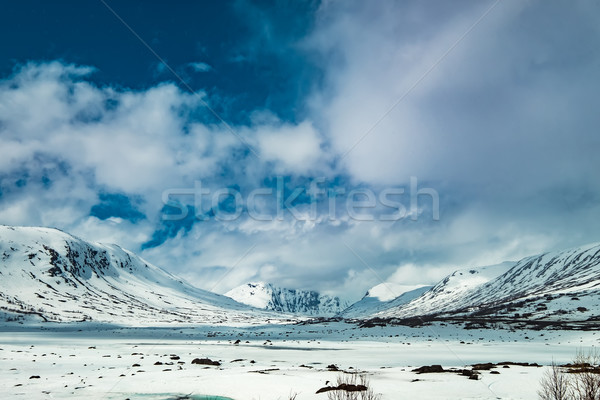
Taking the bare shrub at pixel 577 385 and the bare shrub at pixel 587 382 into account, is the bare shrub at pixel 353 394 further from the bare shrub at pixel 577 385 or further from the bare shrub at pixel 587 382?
the bare shrub at pixel 587 382

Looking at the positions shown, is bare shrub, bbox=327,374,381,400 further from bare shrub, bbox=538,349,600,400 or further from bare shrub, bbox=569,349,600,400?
bare shrub, bbox=569,349,600,400

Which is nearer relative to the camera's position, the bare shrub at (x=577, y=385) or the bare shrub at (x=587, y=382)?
the bare shrub at (x=587, y=382)

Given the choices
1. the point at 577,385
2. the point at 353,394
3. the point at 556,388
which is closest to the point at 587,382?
the point at 577,385

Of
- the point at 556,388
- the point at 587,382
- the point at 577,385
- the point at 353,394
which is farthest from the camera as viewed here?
the point at 353,394

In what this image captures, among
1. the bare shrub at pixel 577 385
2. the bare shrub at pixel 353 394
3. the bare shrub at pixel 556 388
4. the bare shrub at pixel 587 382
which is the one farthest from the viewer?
the bare shrub at pixel 556 388

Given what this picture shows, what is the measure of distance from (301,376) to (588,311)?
17467 centimetres

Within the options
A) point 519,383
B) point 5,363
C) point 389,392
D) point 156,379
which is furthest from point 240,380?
point 5,363

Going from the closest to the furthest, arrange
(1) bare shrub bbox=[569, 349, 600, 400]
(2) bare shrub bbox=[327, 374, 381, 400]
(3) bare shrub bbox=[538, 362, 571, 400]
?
(2) bare shrub bbox=[327, 374, 381, 400]
(1) bare shrub bbox=[569, 349, 600, 400]
(3) bare shrub bbox=[538, 362, 571, 400]

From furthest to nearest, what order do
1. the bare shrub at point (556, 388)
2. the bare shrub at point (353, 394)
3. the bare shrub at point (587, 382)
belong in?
the bare shrub at point (556, 388) → the bare shrub at point (587, 382) → the bare shrub at point (353, 394)

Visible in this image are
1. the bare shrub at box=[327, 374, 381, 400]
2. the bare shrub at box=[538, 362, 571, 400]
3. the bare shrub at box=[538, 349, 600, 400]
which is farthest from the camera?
the bare shrub at box=[538, 362, 571, 400]

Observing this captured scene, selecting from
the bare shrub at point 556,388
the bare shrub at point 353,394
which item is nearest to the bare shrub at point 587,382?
the bare shrub at point 556,388

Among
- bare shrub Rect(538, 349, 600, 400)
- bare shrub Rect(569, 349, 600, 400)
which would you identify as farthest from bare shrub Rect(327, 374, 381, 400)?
bare shrub Rect(569, 349, 600, 400)

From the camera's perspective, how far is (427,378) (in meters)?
23.9

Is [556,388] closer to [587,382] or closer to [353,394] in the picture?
[587,382]
